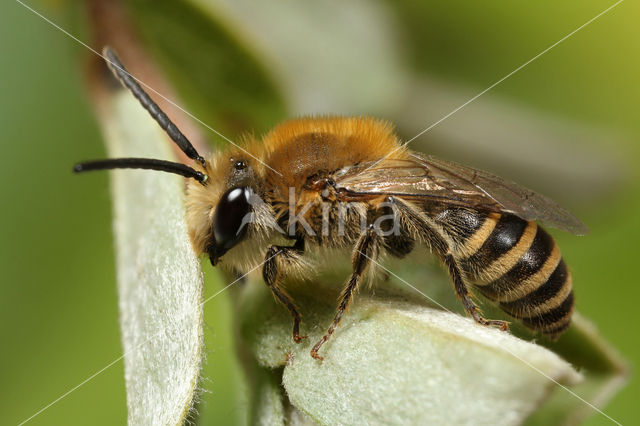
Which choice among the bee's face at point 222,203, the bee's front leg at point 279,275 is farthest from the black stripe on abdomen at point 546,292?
the bee's face at point 222,203

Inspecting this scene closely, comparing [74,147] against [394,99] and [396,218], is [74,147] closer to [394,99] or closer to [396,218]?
[394,99]

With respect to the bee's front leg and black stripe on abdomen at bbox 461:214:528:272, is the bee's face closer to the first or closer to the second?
the bee's front leg

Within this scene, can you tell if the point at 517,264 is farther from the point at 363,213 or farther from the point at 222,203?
the point at 222,203

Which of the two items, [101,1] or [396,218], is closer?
[396,218]

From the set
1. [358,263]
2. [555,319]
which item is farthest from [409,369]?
[555,319]

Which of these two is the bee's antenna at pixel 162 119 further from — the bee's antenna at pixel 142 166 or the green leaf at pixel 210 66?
the green leaf at pixel 210 66

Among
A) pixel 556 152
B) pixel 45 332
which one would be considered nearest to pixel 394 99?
pixel 556 152

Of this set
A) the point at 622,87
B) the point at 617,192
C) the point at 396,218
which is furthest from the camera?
the point at 617,192
